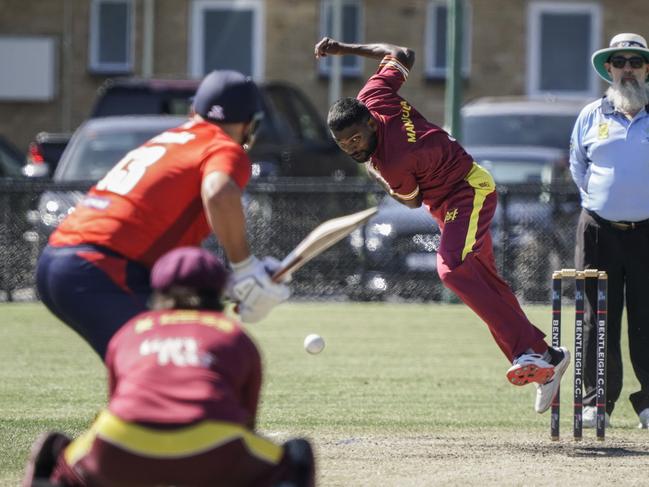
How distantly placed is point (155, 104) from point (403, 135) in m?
12.9

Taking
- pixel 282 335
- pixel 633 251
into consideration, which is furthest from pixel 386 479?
pixel 282 335

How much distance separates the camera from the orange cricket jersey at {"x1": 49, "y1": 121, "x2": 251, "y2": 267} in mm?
6418

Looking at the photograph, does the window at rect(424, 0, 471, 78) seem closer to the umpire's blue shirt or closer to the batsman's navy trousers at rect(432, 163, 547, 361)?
the umpire's blue shirt

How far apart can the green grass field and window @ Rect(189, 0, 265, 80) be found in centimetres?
1499

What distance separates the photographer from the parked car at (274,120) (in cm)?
2025

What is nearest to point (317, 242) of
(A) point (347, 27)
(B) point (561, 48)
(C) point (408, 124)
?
(C) point (408, 124)

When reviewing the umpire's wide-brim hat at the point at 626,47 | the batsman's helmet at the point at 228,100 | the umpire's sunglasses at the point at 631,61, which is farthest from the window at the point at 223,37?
the batsman's helmet at the point at 228,100

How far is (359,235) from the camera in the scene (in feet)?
60.1

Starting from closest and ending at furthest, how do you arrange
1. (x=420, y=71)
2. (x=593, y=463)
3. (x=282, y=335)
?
(x=593, y=463) < (x=282, y=335) < (x=420, y=71)

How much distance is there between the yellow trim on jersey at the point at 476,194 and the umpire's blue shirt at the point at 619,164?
90 cm

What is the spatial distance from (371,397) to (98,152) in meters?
9.07

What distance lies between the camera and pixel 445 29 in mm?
30688

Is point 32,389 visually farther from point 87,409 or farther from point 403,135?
point 403,135

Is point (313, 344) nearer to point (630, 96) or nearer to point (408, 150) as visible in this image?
point (408, 150)
